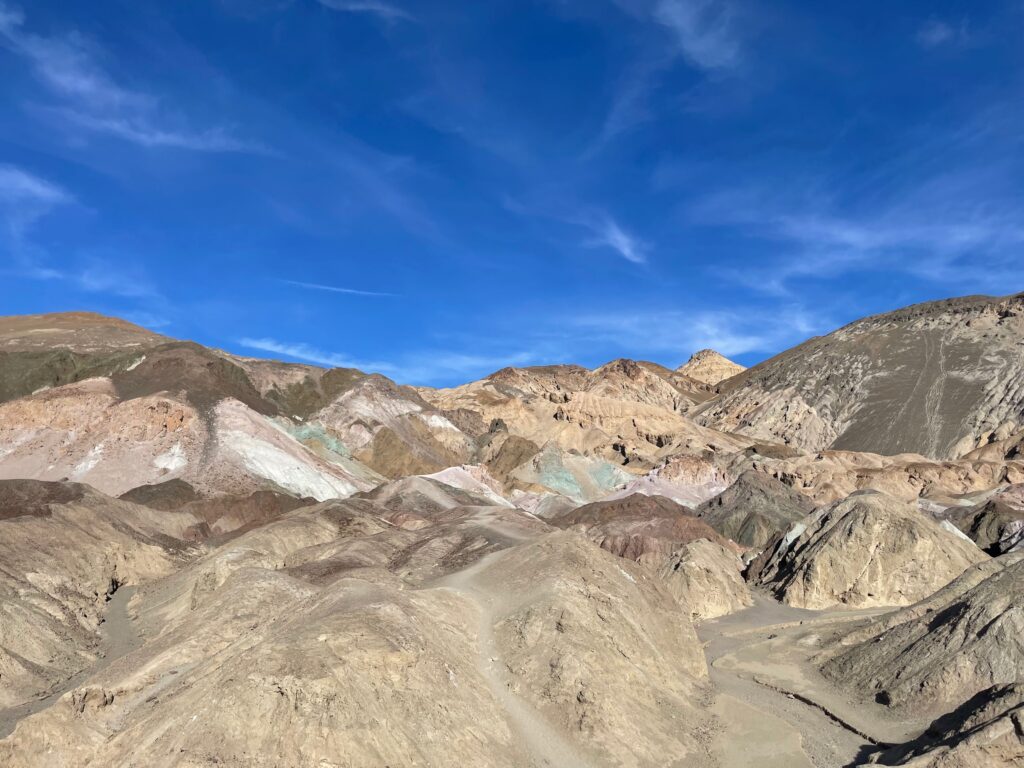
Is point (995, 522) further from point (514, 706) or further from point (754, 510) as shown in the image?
point (514, 706)

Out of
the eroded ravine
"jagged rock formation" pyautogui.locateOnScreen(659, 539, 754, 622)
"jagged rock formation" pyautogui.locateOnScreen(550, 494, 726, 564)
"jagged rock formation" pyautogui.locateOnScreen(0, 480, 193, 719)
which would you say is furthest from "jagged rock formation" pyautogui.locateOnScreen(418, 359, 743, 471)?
the eroded ravine

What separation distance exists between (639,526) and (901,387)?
103124mm

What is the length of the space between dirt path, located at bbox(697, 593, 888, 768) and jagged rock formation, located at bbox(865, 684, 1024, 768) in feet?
9.88

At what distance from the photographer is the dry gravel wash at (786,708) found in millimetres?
25594

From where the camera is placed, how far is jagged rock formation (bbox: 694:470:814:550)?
77.4m

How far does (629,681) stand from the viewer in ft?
87.5

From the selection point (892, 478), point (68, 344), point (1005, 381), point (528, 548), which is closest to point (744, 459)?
point (892, 478)

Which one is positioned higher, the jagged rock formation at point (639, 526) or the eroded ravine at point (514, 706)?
the jagged rock formation at point (639, 526)

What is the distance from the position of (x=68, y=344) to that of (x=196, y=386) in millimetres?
27445

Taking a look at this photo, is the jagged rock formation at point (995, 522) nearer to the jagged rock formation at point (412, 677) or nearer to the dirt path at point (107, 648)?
the jagged rock formation at point (412, 677)

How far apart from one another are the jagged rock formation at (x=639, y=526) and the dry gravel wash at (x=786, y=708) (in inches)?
600

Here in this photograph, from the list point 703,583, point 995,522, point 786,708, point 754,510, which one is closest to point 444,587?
point 786,708

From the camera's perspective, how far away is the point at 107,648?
35.7 meters

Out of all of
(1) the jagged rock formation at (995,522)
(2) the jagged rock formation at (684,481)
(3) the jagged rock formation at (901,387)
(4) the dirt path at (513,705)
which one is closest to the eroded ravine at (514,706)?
(4) the dirt path at (513,705)
